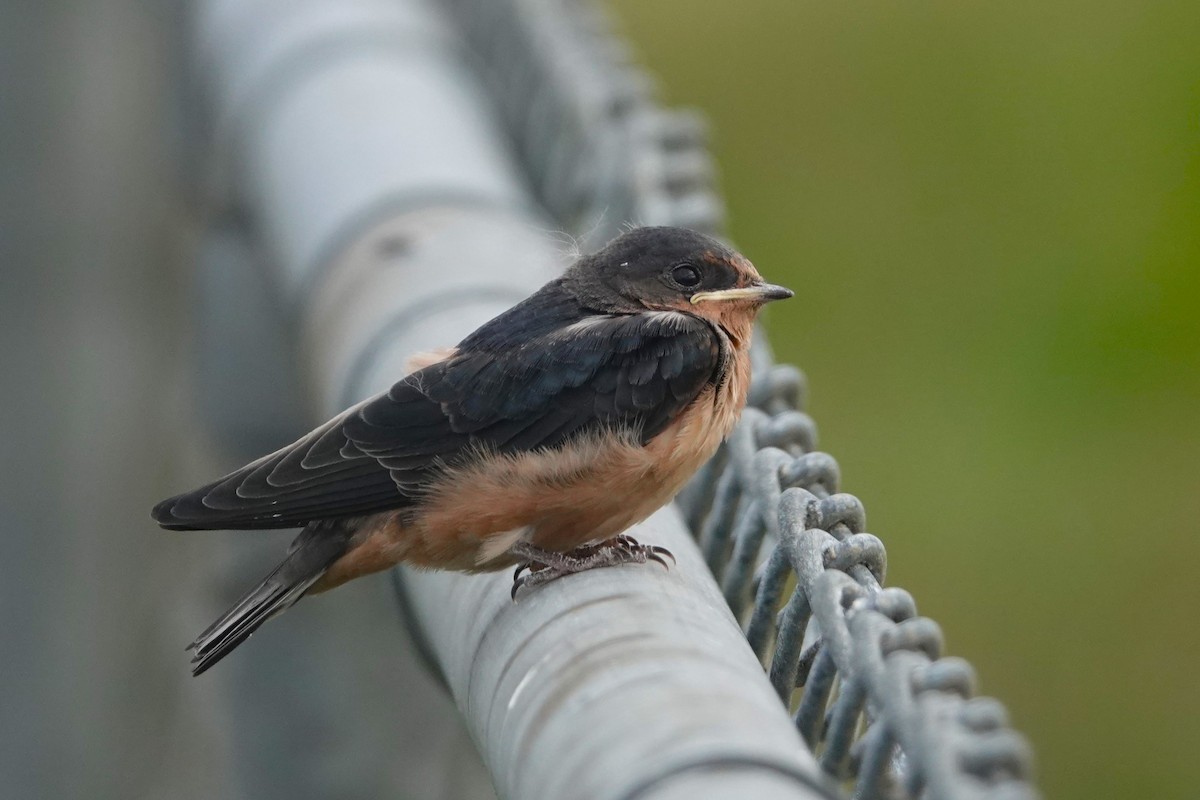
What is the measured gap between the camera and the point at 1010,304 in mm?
7191

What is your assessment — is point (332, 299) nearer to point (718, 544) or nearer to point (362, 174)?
point (362, 174)

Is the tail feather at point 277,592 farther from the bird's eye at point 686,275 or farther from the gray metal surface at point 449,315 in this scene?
the bird's eye at point 686,275

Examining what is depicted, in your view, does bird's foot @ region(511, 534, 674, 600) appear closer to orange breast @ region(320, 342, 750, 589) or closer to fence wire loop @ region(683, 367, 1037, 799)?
orange breast @ region(320, 342, 750, 589)

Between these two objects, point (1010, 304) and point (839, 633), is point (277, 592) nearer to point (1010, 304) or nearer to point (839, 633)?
point (839, 633)

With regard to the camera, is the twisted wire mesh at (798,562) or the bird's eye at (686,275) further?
the bird's eye at (686,275)

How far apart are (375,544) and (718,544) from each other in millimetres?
594

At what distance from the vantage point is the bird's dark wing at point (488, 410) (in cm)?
298

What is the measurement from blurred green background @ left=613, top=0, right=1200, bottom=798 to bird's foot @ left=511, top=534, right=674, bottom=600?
2748 mm

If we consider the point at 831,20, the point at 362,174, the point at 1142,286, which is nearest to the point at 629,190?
the point at 362,174

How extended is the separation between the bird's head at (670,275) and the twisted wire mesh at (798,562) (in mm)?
179

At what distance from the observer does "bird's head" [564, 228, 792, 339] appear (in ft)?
11.2

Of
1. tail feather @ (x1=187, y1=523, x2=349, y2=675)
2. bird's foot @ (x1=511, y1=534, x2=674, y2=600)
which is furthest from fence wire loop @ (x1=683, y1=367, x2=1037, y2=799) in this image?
tail feather @ (x1=187, y1=523, x2=349, y2=675)

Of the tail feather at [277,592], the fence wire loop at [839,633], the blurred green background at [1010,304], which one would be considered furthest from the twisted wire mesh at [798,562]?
the blurred green background at [1010,304]

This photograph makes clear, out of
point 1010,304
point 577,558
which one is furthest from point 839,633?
point 1010,304
